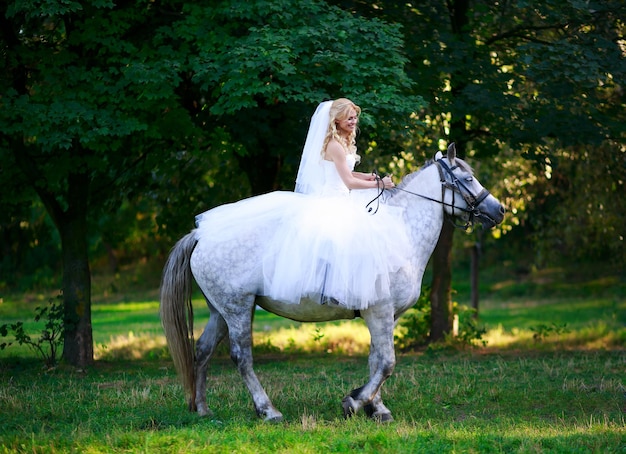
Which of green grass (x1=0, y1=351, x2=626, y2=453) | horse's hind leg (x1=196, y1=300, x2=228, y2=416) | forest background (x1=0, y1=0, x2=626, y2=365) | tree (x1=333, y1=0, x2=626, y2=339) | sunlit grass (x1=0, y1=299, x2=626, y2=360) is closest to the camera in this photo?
green grass (x1=0, y1=351, x2=626, y2=453)

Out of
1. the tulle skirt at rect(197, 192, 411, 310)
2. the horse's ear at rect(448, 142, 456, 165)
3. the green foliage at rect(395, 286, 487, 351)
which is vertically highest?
the horse's ear at rect(448, 142, 456, 165)

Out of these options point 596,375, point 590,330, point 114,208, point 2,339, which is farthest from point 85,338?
point 590,330

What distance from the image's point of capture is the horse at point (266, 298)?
8211mm

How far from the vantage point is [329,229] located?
7.98m

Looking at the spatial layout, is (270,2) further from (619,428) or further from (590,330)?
(590,330)

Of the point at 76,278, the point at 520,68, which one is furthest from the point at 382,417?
the point at 520,68

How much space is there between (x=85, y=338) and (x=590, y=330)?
11783 mm

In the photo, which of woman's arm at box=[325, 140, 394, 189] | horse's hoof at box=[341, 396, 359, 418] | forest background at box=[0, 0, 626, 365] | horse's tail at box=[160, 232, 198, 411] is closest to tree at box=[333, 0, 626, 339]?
forest background at box=[0, 0, 626, 365]

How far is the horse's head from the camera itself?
28.3ft

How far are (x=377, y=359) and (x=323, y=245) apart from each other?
1308 mm

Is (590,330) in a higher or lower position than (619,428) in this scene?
lower

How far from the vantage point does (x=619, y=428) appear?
7.50 meters

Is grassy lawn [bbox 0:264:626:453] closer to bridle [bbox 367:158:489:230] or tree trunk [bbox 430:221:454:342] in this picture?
Answer: tree trunk [bbox 430:221:454:342]

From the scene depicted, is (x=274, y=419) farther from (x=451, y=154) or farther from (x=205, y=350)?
(x=451, y=154)
